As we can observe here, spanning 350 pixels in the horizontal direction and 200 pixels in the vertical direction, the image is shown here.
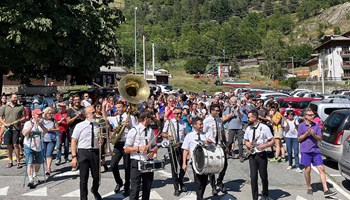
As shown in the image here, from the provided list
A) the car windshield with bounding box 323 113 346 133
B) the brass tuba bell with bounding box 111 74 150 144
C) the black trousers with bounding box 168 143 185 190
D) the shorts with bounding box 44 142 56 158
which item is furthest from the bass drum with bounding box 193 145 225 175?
the car windshield with bounding box 323 113 346 133

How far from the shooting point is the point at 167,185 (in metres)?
9.16

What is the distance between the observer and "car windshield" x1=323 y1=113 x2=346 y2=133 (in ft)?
35.7

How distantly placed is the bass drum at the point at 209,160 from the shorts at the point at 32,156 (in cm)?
389

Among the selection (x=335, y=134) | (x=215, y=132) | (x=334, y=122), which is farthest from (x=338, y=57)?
(x=215, y=132)

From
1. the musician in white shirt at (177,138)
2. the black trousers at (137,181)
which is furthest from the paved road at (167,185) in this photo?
the black trousers at (137,181)

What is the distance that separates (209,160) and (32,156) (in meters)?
4.27

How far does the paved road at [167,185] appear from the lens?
→ 8328 millimetres

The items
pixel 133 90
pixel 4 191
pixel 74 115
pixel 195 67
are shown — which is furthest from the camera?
pixel 195 67

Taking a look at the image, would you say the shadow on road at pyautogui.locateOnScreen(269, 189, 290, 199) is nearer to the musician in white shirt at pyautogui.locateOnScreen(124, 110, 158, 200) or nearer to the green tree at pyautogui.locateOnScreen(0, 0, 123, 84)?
the musician in white shirt at pyautogui.locateOnScreen(124, 110, 158, 200)

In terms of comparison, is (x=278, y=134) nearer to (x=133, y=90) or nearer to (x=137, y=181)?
(x=133, y=90)

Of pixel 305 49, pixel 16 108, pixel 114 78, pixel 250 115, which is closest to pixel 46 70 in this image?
pixel 16 108

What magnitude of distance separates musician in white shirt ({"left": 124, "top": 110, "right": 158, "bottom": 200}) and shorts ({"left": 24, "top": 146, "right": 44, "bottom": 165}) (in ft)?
10.3

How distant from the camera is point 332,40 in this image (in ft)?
262

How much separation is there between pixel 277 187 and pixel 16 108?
7001 millimetres
